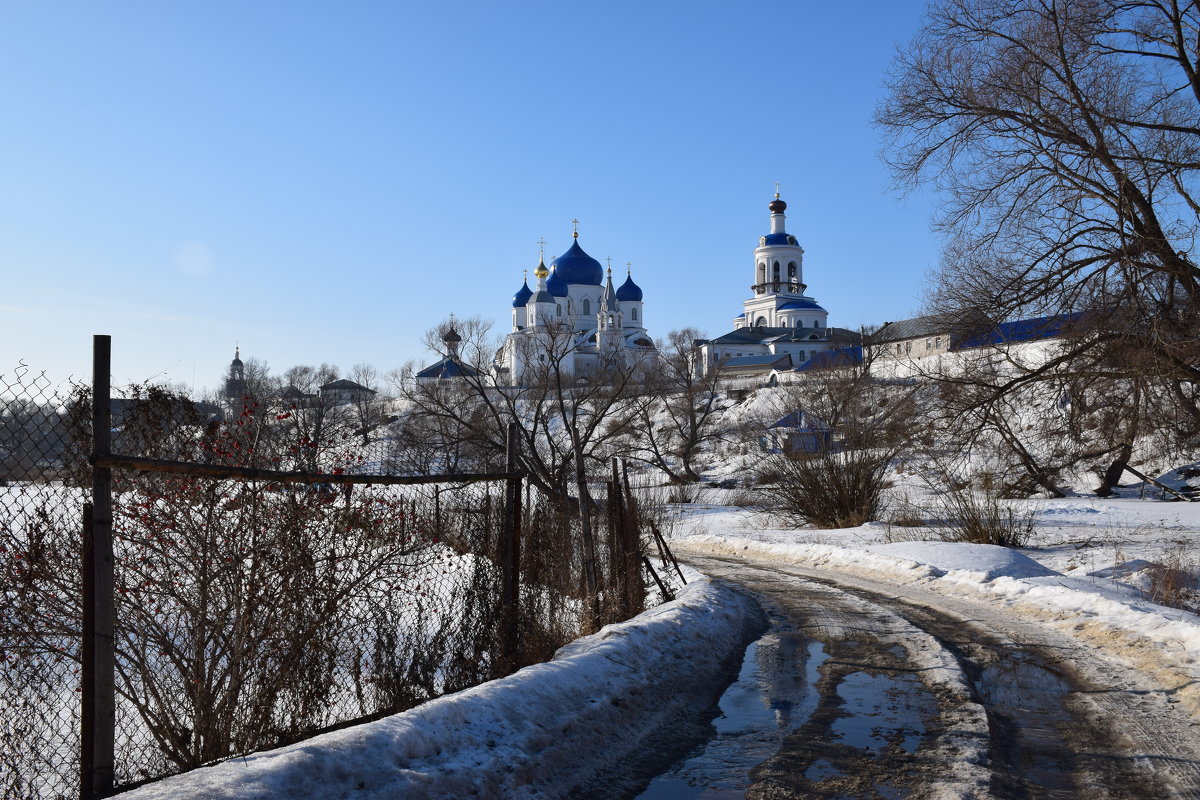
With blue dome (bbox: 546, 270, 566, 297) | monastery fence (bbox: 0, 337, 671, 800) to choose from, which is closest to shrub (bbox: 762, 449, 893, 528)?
monastery fence (bbox: 0, 337, 671, 800)

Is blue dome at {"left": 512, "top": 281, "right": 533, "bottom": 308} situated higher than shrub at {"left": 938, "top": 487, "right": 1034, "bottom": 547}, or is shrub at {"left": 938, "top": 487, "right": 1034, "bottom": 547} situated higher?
blue dome at {"left": 512, "top": 281, "right": 533, "bottom": 308}

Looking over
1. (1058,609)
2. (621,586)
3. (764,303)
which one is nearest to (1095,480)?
(1058,609)

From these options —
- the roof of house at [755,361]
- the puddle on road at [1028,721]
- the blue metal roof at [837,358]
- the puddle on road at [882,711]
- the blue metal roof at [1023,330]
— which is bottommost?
the puddle on road at [1028,721]

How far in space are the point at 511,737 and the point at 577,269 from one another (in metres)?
101

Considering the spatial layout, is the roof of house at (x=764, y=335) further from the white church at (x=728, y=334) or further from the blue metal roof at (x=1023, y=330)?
the blue metal roof at (x=1023, y=330)

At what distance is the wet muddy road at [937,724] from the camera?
5000mm

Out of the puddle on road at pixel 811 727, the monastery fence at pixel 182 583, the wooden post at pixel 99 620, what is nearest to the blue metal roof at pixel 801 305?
the puddle on road at pixel 811 727

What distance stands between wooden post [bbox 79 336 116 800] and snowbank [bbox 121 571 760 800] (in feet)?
0.85

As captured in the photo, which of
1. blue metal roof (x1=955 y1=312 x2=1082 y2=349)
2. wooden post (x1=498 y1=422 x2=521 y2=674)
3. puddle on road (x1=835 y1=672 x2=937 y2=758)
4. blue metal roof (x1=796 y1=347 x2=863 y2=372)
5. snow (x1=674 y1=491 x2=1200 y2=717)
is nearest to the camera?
puddle on road (x1=835 y1=672 x2=937 y2=758)

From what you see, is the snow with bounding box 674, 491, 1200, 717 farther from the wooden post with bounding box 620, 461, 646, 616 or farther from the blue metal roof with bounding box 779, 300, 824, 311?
the blue metal roof with bounding box 779, 300, 824, 311

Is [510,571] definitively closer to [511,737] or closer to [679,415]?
[511,737]

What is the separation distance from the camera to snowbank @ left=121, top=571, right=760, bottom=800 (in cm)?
410

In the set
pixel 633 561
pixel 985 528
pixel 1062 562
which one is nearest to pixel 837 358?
pixel 985 528

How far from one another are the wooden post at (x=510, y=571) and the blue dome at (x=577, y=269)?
96508mm
